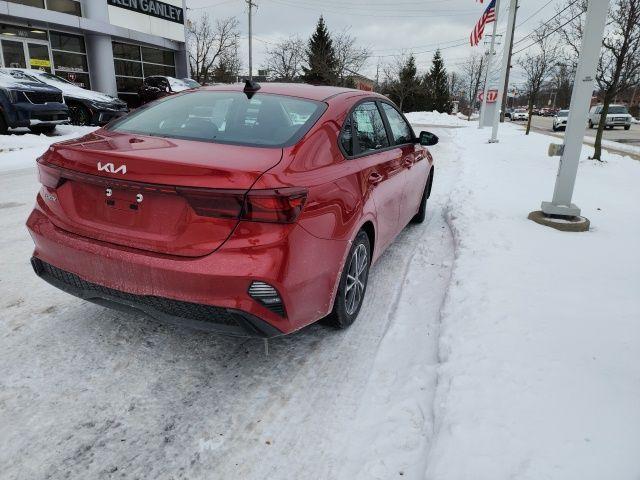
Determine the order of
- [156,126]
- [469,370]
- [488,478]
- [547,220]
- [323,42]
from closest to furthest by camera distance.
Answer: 1. [488,478]
2. [469,370]
3. [156,126]
4. [547,220]
5. [323,42]

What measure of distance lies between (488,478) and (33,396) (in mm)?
2206

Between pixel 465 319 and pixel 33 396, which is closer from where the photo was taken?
pixel 33 396

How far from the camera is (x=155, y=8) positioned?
24406mm

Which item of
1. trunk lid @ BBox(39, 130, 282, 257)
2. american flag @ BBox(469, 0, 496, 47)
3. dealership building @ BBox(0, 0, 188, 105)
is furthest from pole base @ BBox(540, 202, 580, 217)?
dealership building @ BBox(0, 0, 188, 105)

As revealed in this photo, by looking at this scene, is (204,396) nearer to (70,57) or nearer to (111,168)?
(111,168)

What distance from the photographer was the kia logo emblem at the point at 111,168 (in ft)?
7.68

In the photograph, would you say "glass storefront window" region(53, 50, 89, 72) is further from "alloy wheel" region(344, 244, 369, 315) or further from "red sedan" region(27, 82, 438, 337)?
"alloy wheel" region(344, 244, 369, 315)

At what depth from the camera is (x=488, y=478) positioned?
1.93 metres

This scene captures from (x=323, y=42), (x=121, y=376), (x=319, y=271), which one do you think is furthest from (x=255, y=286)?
(x=323, y=42)

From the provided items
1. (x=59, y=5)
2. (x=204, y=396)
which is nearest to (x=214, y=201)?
(x=204, y=396)

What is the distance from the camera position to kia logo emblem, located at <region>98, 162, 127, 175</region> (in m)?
2.34

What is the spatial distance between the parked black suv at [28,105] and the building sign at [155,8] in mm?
11796

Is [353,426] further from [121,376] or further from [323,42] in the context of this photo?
[323,42]

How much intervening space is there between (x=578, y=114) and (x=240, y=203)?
453 cm
